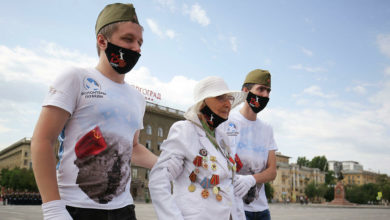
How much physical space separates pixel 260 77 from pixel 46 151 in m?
2.87

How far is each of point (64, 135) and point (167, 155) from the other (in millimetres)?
760

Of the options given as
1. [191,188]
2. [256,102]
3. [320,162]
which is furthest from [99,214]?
[320,162]

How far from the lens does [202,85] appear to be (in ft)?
9.96

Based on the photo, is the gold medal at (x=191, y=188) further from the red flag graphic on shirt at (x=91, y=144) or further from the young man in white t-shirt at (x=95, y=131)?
the red flag graphic on shirt at (x=91, y=144)

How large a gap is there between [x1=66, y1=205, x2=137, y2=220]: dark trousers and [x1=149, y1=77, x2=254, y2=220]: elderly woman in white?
245 mm

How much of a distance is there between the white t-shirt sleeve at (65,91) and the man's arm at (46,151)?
4 centimetres

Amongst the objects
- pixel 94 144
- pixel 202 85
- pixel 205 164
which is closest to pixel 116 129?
pixel 94 144

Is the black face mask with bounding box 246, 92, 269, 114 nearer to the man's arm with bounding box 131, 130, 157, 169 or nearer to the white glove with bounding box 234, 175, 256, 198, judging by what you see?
the white glove with bounding box 234, 175, 256, 198

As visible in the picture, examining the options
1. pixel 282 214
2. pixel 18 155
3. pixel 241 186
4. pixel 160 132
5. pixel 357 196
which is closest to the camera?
pixel 241 186

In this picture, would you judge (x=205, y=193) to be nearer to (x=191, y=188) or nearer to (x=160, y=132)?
(x=191, y=188)

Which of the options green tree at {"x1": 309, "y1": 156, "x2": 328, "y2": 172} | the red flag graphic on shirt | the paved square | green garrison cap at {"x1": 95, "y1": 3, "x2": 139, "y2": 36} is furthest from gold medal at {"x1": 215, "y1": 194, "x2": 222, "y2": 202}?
green tree at {"x1": 309, "y1": 156, "x2": 328, "y2": 172}

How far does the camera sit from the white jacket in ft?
8.10

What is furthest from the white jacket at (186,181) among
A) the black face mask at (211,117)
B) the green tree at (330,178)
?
the green tree at (330,178)

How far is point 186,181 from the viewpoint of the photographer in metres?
2.67
